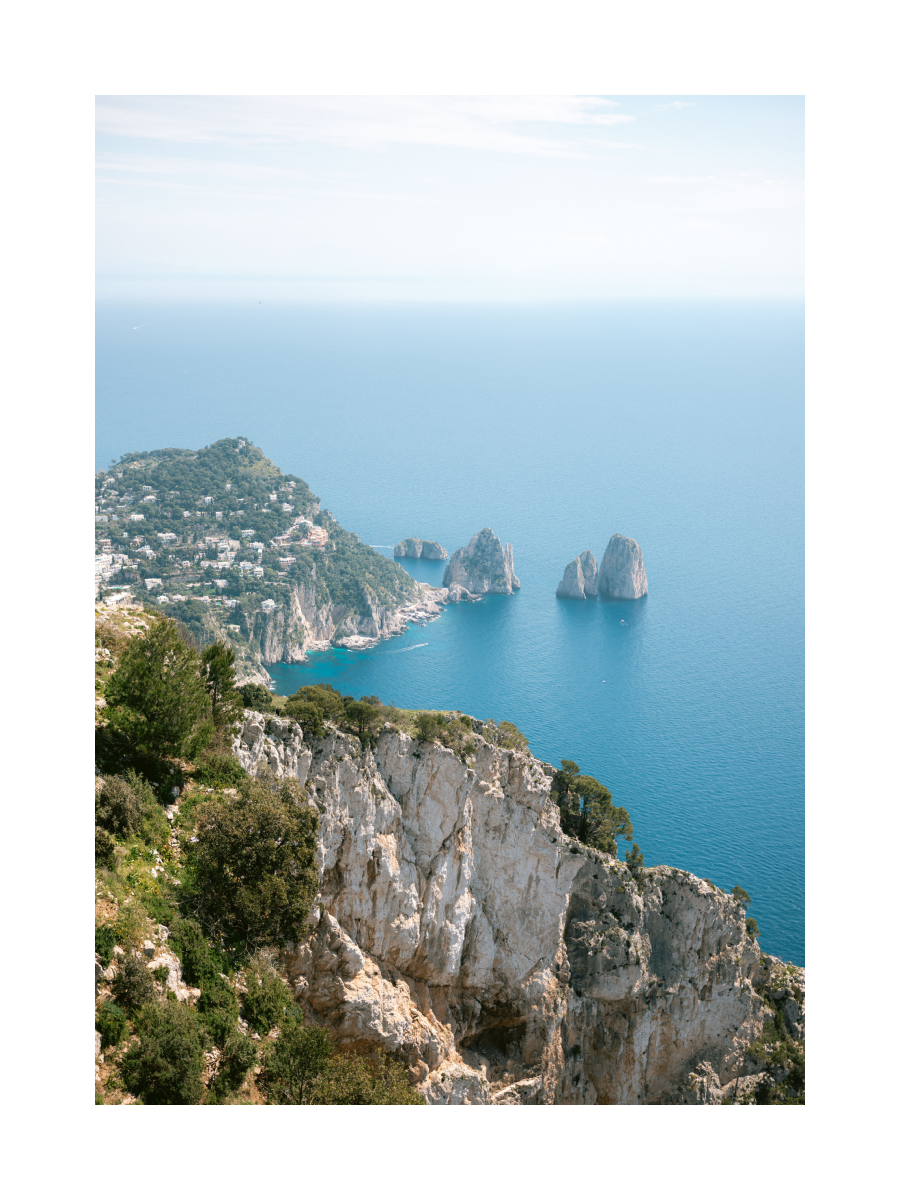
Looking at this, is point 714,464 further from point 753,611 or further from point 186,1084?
point 186,1084

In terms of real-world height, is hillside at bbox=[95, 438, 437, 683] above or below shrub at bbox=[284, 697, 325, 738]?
above

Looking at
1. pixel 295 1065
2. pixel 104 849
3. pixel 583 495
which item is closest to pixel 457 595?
pixel 583 495

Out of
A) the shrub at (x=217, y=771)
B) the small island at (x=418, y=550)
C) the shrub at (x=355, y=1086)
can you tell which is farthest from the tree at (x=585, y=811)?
the small island at (x=418, y=550)

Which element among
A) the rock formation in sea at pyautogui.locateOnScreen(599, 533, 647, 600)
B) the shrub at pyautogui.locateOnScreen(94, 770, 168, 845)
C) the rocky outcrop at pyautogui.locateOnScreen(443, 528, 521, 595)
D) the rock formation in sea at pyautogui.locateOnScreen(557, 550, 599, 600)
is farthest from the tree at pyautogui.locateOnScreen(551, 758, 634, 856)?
the rock formation in sea at pyautogui.locateOnScreen(599, 533, 647, 600)

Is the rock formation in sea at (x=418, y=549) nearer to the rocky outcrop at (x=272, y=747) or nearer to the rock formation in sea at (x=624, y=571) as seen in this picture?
the rock formation in sea at (x=624, y=571)

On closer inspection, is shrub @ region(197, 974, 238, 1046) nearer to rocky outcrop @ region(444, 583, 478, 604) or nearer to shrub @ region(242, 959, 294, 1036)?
shrub @ region(242, 959, 294, 1036)

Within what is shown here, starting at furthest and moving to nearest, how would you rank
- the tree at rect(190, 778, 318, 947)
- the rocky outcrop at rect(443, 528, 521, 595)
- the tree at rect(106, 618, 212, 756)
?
the rocky outcrop at rect(443, 528, 521, 595)
the tree at rect(106, 618, 212, 756)
the tree at rect(190, 778, 318, 947)
